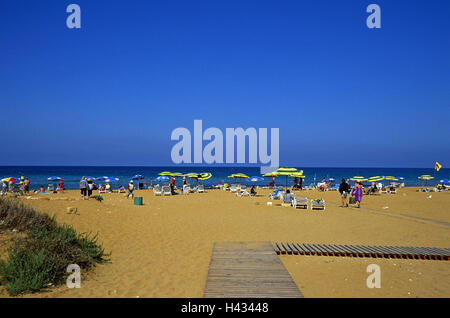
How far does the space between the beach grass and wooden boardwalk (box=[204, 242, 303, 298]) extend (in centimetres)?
264

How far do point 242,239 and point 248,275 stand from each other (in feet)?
11.4

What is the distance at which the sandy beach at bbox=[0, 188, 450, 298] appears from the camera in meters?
5.29

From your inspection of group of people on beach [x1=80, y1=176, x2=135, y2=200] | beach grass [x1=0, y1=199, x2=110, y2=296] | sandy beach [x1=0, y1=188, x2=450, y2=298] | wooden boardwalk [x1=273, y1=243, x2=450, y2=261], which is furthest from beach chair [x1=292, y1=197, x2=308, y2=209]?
beach grass [x1=0, y1=199, x2=110, y2=296]

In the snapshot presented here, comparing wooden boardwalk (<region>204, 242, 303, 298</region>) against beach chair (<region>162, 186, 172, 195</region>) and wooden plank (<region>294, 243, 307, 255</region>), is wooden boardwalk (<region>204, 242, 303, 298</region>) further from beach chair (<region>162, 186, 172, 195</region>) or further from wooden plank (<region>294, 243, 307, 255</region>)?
beach chair (<region>162, 186, 172, 195</region>)

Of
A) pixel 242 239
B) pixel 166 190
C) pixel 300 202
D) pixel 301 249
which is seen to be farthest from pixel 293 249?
pixel 166 190

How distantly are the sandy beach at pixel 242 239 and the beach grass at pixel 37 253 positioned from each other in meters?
0.26

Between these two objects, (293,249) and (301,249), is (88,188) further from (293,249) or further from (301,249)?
(301,249)

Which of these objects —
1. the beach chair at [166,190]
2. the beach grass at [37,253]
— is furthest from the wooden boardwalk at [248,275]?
the beach chair at [166,190]

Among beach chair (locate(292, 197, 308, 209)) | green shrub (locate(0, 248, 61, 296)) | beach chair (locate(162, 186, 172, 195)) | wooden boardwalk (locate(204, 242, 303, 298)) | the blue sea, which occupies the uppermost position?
green shrub (locate(0, 248, 61, 296))

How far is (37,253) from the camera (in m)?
5.61

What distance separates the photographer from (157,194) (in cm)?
2591
